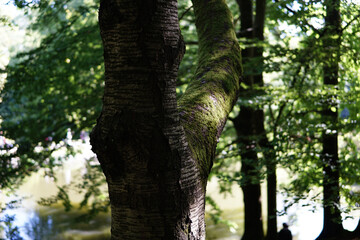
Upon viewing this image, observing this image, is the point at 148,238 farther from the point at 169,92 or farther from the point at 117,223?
the point at 169,92

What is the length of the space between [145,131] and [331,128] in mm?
5807

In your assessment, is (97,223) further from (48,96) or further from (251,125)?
(251,125)

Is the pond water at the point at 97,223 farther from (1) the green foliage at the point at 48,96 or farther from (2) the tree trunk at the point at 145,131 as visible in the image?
(2) the tree trunk at the point at 145,131

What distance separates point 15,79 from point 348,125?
242 inches

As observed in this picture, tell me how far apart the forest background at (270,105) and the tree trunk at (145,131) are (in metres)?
3.44

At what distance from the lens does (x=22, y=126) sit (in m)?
7.48

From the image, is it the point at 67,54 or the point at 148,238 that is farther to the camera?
the point at 67,54

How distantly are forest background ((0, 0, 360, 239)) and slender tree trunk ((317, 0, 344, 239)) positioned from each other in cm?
2

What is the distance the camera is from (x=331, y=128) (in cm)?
661

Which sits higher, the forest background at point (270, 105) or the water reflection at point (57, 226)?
the forest background at point (270, 105)

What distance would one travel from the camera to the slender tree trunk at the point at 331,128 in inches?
229

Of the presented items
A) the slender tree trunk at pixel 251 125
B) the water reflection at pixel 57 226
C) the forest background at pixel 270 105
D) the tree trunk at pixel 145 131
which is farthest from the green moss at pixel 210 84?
the water reflection at pixel 57 226

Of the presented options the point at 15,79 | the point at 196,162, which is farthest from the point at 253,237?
the point at 196,162

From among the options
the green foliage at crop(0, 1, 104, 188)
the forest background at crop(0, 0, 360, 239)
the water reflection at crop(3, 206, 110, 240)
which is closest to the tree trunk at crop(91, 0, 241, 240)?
the forest background at crop(0, 0, 360, 239)
